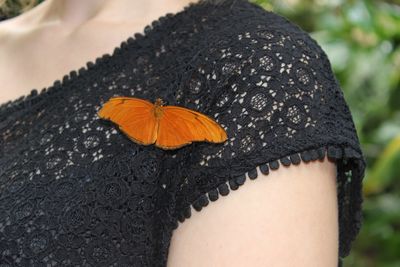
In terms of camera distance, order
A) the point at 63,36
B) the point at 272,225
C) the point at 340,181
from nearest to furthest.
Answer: the point at 272,225 → the point at 340,181 → the point at 63,36

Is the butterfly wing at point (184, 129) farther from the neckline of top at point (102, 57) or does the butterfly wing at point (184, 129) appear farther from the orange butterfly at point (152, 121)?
the neckline of top at point (102, 57)

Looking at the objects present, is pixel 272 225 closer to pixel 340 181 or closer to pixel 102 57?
pixel 340 181

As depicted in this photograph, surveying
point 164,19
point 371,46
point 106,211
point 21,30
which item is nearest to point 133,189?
point 106,211

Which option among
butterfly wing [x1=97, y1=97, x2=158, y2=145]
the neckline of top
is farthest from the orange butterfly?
the neckline of top

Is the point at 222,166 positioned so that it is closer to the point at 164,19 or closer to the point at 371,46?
the point at 164,19

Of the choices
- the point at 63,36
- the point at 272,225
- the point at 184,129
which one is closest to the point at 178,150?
the point at 184,129

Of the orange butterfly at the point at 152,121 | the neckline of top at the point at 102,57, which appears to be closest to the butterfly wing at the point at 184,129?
the orange butterfly at the point at 152,121

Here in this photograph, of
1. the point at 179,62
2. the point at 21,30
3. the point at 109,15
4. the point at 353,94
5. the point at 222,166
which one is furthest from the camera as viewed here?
the point at 353,94
